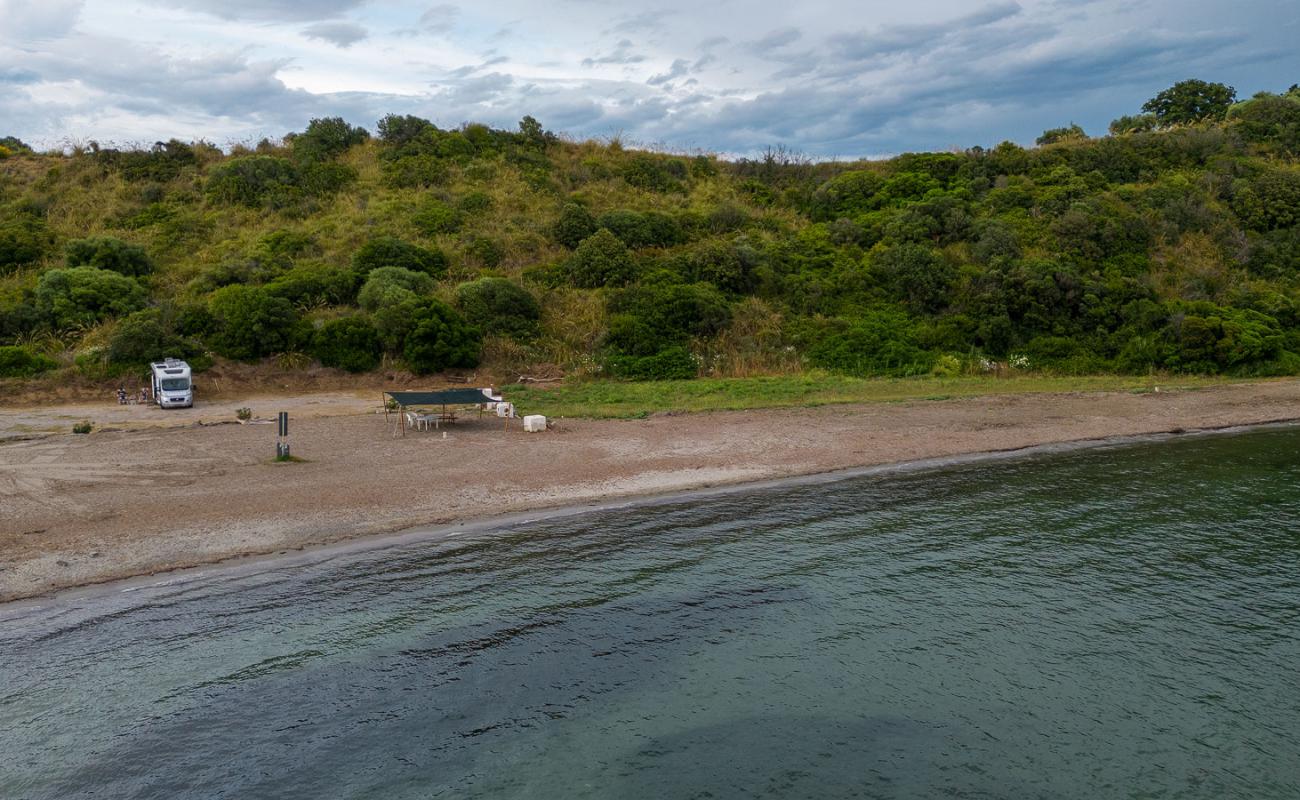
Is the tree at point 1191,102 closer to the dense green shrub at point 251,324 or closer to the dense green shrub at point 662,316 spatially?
the dense green shrub at point 662,316

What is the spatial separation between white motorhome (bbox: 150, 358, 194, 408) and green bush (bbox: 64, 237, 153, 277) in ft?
47.2

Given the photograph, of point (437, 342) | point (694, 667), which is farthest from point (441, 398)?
point (694, 667)

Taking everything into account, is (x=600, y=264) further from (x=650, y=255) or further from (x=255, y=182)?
(x=255, y=182)

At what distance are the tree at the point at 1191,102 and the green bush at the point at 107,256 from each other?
67971 millimetres

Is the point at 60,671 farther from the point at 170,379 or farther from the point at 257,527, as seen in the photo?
the point at 170,379

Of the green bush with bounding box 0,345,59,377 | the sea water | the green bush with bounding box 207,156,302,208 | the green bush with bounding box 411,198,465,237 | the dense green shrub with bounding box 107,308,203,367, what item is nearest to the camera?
the sea water

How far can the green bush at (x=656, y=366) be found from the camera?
34.2m

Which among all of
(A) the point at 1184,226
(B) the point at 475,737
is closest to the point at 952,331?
(A) the point at 1184,226

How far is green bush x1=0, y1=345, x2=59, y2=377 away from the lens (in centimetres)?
2998

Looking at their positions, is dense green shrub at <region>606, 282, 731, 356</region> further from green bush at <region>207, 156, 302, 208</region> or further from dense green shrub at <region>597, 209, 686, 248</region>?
green bush at <region>207, 156, 302, 208</region>

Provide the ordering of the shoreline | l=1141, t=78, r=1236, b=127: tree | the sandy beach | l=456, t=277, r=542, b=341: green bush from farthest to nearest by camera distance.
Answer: l=1141, t=78, r=1236, b=127: tree, l=456, t=277, r=542, b=341: green bush, the sandy beach, the shoreline

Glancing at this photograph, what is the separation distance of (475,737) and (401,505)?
8.87m

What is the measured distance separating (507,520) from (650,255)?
28.7 metres

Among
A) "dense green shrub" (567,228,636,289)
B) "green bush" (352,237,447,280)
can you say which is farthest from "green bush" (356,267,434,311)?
"dense green shrub" (567,228,636,289)
